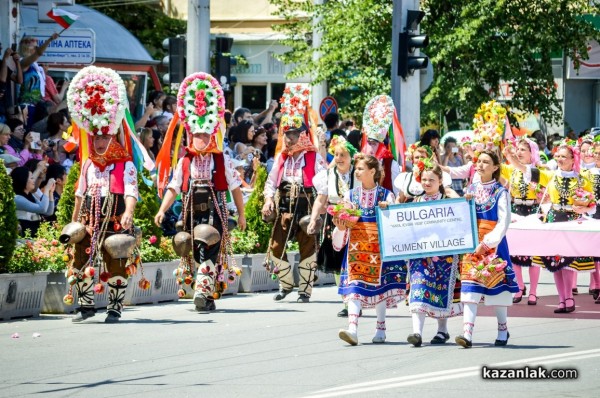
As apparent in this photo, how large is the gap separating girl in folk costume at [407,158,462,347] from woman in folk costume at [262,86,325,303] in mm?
3498

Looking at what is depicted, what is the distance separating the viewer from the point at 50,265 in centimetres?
1460

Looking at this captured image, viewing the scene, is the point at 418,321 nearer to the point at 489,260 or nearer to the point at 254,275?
the point at 489,260

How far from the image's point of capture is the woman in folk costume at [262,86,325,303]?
15.8 meters

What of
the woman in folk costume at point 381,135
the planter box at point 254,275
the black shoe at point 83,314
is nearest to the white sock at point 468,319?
the woman in folk costume at point 381,135

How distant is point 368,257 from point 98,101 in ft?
10.6

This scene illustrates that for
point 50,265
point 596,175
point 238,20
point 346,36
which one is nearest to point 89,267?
point 50,265

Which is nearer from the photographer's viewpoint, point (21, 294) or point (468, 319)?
point (468, 319)

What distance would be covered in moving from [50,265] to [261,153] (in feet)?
25.1

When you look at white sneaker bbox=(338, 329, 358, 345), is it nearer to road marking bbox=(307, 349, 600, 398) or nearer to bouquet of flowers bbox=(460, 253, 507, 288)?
bouquet of flowers bbox=(460, 253, 507, 288)

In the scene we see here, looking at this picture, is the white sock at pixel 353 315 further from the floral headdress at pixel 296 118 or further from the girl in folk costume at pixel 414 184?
the floral headdress at pixel 296 118

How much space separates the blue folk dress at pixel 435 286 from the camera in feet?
39.2

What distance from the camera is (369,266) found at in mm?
12281

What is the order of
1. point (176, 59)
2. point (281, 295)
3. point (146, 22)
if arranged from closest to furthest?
point (281, 295)
point (176, 59)
point (146, 22)

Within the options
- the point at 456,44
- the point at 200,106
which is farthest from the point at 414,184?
the point at 456,44
